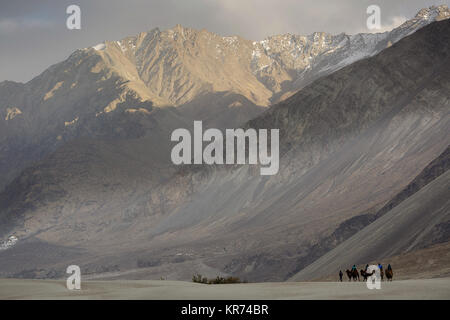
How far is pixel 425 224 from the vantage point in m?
58.4

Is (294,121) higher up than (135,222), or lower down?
higher up

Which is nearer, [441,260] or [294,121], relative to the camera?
[441,260]

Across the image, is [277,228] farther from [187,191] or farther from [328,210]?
[187,191]

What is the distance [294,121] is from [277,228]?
5085cm

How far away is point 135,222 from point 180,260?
68231 mm

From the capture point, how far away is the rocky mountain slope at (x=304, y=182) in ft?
399

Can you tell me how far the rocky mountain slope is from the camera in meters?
122

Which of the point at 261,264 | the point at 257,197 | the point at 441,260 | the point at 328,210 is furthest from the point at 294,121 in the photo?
the point at 441,260

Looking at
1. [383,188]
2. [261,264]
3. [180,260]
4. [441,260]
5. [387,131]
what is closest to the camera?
[441,260]

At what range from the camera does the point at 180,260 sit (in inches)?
5236

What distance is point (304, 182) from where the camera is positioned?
492 ft
